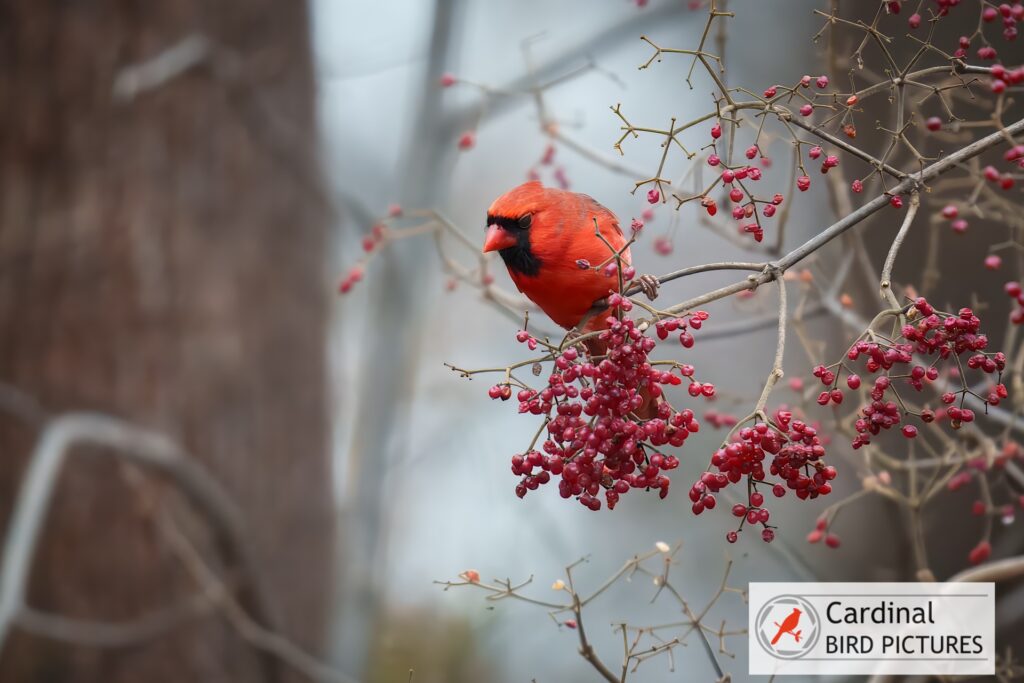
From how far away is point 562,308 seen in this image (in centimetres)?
131

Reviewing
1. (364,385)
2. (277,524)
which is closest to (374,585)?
(277,524)

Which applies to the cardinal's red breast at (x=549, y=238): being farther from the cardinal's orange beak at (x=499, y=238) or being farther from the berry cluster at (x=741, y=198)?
the berry cluster at (x=741, y=198)

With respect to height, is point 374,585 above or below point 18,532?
above

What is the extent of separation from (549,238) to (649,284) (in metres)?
0.34

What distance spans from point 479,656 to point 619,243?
2.11 metres

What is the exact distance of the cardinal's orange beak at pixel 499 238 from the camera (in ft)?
4.26

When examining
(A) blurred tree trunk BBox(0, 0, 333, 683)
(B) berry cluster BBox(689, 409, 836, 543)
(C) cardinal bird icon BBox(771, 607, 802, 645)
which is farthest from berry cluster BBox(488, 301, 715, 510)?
(A) blurred tree trunk BBox(0, 0, 333, 683)

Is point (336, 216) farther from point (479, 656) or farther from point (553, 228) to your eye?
point (553, 228)

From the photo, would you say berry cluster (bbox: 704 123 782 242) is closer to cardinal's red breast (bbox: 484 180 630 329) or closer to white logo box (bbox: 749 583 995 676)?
cardinal's red breast (bbox: 484 180 630 329)

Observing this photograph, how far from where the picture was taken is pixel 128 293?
3045mm

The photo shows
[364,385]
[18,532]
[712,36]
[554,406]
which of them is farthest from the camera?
[364,385]

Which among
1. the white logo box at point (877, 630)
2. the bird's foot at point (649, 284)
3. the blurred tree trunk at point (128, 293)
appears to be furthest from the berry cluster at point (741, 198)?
the blurred tree trunk at point (128, 293)

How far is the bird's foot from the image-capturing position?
95cm

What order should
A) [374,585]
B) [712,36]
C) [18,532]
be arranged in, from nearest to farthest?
[712,36] < [18,532] < [374,585]
